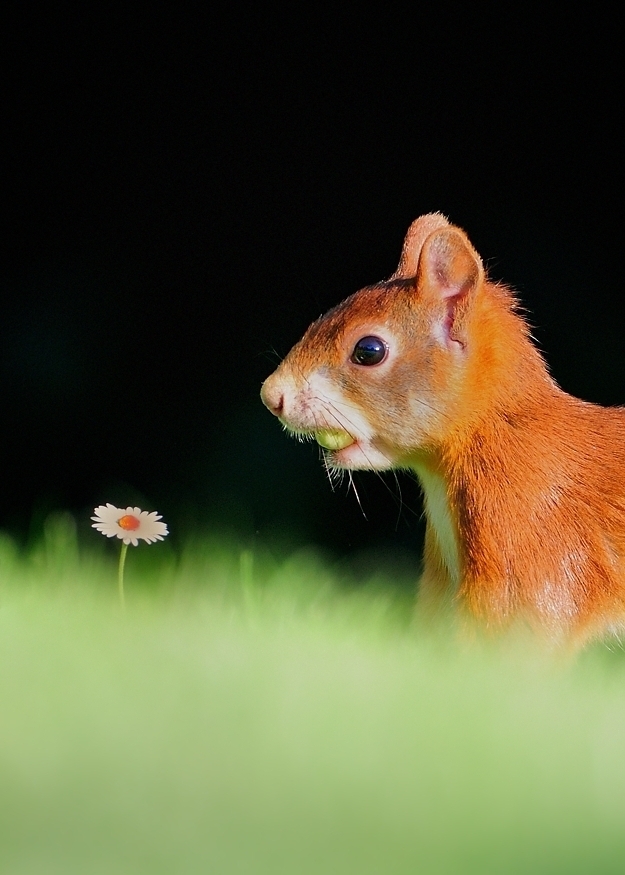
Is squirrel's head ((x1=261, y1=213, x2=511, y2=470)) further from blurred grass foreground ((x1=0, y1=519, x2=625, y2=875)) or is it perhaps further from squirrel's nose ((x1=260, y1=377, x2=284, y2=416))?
blurred grass foreground ((x1=0, y1=519, x2=625, y2=875))

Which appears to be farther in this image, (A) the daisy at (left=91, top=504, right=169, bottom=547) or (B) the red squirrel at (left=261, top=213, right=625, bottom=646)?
(A) the daisy at (left=91, top=504, right=169, bottom=547)

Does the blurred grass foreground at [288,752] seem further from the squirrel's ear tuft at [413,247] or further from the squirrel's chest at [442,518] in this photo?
the squirrel's ear tuft at [413,247]

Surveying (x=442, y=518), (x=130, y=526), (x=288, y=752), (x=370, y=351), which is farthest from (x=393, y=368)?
(x=288, y=752)

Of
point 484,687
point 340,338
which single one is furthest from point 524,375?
point 484,687

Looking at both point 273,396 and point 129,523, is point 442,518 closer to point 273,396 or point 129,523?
point 273,396

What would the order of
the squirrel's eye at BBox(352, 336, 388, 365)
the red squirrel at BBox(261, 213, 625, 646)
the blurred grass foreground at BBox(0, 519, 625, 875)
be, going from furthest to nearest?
the squirrel's eye at BBox(352, 336, 388, 365) → the red squirrel at BBox(261, 213, 625, 646) → the blurred grass foreground at BBox(0, 519, 625, 875)

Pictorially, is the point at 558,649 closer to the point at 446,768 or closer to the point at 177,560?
the point at 446,768

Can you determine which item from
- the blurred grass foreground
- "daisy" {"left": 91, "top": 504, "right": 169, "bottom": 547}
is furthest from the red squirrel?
"daisy" {"left": 91, "top": 504, "right": 169, "bottom": 547}

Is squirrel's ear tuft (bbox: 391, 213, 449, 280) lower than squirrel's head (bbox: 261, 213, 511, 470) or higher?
higher
